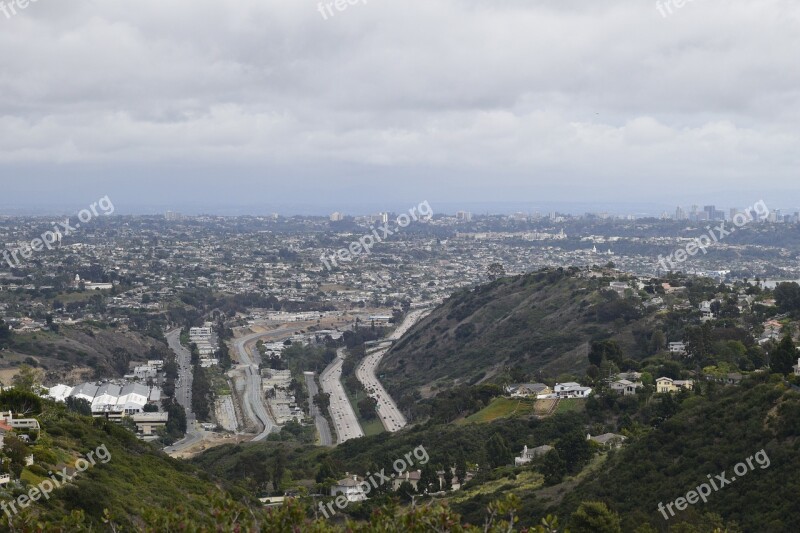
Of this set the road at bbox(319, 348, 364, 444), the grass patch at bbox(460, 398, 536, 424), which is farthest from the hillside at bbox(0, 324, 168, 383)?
the grass patch at bbox(460, 398, 536, 424)

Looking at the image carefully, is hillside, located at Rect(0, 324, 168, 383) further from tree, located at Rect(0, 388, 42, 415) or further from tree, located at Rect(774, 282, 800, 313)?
tree, located at Rect(774, 282, 800, 313)

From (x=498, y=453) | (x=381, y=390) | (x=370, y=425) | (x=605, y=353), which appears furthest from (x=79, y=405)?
(x=605, y=353)

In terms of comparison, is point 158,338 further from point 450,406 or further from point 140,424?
point 450,406

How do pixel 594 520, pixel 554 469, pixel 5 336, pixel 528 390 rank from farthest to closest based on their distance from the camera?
pixel 5 336 → pixel 528 390 → pixel 554 469 → pixel 594 520

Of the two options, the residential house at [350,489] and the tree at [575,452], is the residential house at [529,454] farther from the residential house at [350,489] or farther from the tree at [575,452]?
the residential house at [350,489]

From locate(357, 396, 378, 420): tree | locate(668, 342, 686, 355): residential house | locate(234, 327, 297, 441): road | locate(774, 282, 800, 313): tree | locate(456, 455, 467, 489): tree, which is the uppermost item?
locate(774, 282, 800, 313): tree

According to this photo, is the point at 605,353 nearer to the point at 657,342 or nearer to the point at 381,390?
the point at 657,342

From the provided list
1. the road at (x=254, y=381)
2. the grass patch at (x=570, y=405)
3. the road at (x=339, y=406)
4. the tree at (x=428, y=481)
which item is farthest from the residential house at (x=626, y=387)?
the road at (x=254, y=381)
